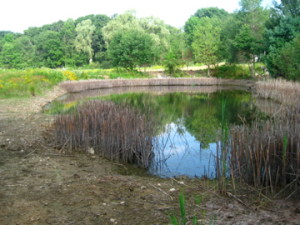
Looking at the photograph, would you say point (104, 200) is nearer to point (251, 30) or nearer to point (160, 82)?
point (160, 82)

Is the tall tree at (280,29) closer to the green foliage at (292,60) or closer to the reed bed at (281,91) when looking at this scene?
the green foliage at (292,60)

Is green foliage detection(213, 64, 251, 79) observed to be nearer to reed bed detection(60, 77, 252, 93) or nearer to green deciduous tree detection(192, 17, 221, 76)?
green deciduous tree detection(192, 17, 221, 76)

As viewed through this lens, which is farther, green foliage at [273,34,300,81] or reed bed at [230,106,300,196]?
green foliage at [273,34,300,81]

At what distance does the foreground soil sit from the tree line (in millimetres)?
15587

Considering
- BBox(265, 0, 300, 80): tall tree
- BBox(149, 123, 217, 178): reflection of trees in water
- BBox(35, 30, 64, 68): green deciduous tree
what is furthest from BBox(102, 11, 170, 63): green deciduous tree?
BBox(149, 123, 217, 178): reflection of trees in water

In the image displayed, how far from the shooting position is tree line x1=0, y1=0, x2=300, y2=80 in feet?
80.8

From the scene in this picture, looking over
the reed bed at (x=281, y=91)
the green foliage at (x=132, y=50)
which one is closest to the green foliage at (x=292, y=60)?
the reed bed at (x=281, y=91)

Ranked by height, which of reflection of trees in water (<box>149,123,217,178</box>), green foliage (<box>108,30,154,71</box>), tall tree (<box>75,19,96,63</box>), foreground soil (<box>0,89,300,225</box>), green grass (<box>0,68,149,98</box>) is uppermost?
tall tree (<box>75,19,96,63</box>)

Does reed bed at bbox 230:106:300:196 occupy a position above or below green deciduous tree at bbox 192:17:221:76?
below

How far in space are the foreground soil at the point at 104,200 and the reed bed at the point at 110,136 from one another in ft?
3.25

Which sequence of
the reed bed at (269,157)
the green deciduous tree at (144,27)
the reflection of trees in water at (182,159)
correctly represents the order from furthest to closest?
the green deciduous tree at (144,27) < the reflection of trees in water at (182,159) < the reed bed at (269,157)

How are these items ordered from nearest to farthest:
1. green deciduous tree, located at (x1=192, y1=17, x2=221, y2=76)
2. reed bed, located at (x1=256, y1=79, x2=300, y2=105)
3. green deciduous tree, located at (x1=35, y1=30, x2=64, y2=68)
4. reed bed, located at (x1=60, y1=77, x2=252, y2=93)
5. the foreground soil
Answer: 1. the foreground soil
2. reed bed, located at (x1=256, y1=79, x2=300, y2=105)
3. reed bed, located at (x1=60, y1=77, x2=252, y2=93)
4. green deciduous tree, located at (x1=192, y1=17, x2=221, y2=76)
5. green deciduous tree, located at (x1=35, y1=30, x2=64, y2=68)

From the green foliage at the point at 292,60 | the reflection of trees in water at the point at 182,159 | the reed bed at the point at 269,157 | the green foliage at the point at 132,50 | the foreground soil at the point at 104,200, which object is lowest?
the reflection of trees in water at the point at 182,159

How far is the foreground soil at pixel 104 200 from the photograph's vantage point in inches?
141
